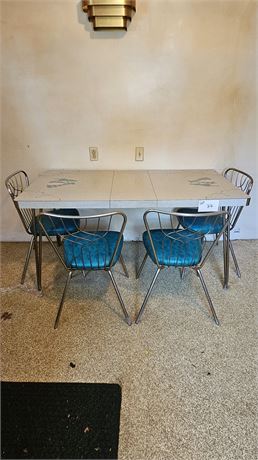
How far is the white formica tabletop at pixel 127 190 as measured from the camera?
5.02 ft

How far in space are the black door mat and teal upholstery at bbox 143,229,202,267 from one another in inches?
28.4

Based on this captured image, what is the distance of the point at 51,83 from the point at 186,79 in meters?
1.06

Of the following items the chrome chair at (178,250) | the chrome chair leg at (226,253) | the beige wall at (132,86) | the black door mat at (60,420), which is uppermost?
the beige wall at (132,86)

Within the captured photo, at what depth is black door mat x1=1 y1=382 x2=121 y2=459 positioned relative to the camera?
1.03 metres

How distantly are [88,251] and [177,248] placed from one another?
55 cm

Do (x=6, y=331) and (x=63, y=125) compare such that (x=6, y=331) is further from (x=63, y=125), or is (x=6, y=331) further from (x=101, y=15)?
(x=101, y=15)

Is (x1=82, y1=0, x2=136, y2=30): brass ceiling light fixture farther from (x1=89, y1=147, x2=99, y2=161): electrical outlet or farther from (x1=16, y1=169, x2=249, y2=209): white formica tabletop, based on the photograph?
(x1=16, y1=169, x2=249, y2=209): white formica tabletop

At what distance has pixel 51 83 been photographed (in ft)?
6.41

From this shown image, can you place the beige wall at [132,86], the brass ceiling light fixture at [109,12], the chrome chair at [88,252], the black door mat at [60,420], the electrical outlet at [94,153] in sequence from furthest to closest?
the electrical outlet at [94,153]
the beige wall at [132,86]
the brass ceiling light fixture at [109,12]
the chrome chair at [88,252]
the black door mat at [60,420]

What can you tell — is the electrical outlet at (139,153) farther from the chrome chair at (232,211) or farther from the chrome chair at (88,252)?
the chrome chair at (88,252)

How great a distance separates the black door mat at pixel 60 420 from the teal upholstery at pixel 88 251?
0.61 m

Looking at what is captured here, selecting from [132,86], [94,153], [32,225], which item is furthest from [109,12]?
[32,225]

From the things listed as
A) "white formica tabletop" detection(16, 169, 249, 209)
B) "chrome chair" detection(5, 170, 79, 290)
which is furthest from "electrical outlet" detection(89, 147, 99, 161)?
"chrome chair" detection(5, 170, 79, 290)

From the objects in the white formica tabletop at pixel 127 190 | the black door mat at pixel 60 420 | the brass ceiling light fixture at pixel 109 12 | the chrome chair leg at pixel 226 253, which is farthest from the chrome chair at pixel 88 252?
the brass ceiling light fixture at pixel 109 12
